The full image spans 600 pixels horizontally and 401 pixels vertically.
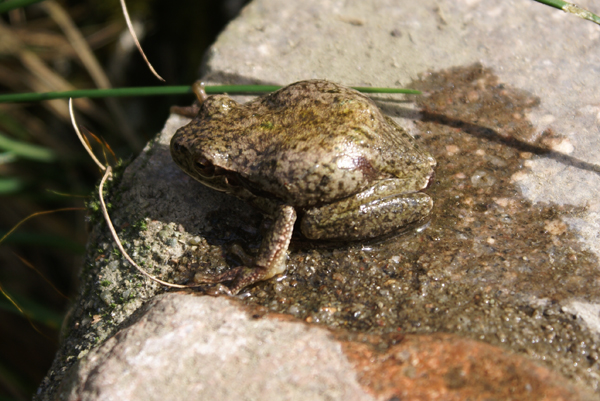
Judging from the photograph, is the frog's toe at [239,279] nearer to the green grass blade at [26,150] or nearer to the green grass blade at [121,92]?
the green grass blade at [121,92]

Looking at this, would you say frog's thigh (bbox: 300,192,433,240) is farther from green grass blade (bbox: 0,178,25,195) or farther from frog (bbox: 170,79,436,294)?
green grass blade (bbox: 0,178,25,195)

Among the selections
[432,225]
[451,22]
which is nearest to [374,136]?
[432,225]

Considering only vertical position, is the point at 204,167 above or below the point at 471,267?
above

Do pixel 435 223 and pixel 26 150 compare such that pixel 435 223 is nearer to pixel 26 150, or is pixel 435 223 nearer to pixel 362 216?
pixel 362 216

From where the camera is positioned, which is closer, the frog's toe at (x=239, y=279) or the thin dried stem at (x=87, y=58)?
the frog's toe at (x=239, y=279)

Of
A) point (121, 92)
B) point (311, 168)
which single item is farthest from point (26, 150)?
point (311, 168)

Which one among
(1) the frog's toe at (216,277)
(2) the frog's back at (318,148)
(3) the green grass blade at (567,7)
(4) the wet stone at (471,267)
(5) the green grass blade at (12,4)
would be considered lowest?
(1) the frog's toe at (216,277)

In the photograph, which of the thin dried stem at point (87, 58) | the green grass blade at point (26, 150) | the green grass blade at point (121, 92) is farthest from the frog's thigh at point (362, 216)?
the green grass blade at point (26, 150)

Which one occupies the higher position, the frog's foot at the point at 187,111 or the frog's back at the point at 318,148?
the frog's back at the point at 318,148
